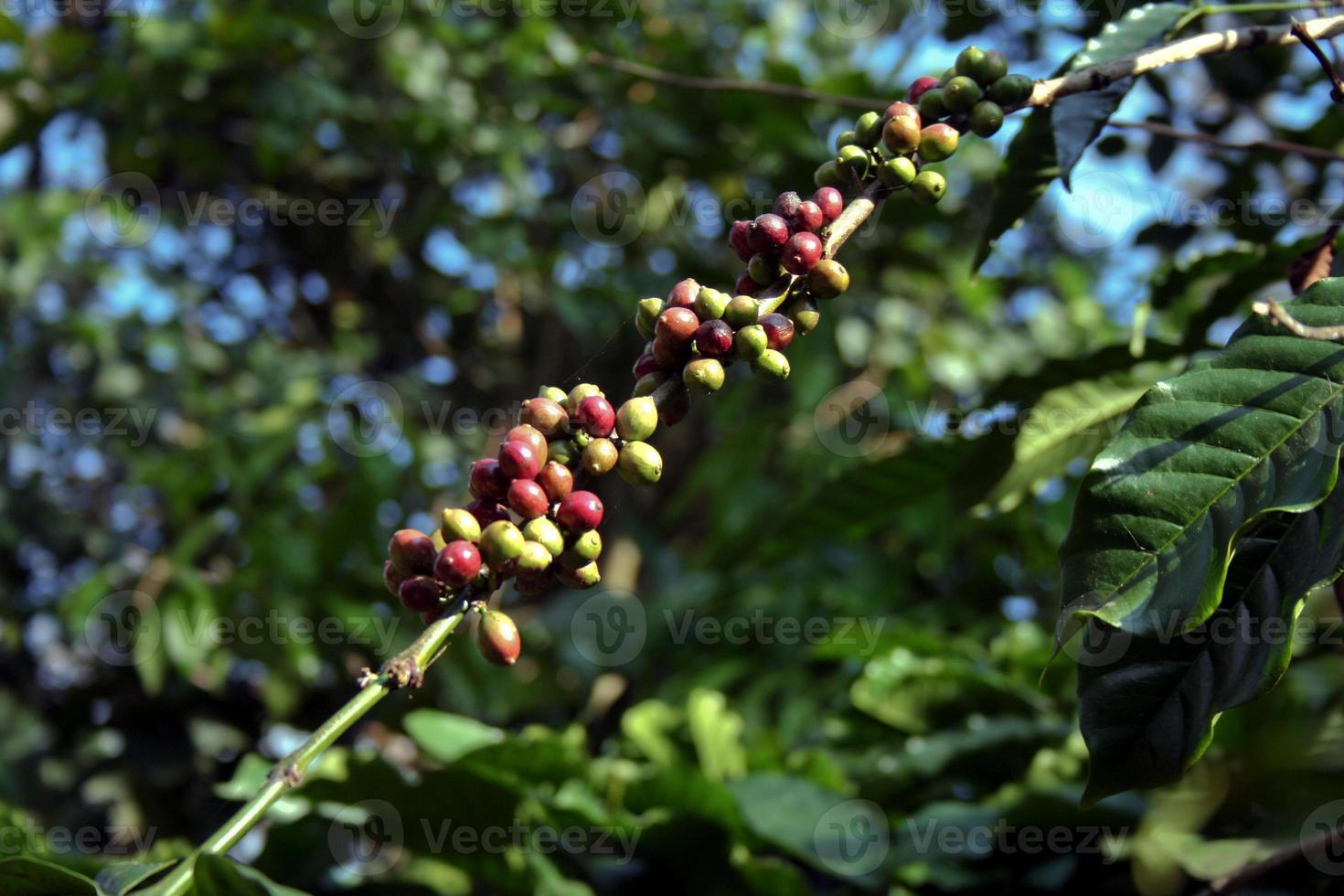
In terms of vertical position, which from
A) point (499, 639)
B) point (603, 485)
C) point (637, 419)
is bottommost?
point (603, 485)

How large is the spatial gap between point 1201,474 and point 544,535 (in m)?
0.43

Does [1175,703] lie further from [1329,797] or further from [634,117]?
[634,117]

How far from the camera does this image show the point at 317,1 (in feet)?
10.0

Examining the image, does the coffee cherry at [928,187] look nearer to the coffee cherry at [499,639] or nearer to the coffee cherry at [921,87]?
the coffee cherry at [921,87]

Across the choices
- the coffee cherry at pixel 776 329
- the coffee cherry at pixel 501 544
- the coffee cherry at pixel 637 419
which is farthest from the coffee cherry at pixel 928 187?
the coffee cherry at pixel 501 544

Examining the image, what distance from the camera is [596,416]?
0.72 meters

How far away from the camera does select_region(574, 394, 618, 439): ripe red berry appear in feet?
2.35

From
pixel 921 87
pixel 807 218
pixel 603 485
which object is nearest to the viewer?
pixel 807 218

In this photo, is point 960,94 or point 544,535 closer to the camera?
point 544,535

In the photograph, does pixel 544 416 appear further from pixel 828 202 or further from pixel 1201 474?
pixel 1201 474

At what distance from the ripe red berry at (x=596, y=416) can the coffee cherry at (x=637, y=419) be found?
0.01 meters

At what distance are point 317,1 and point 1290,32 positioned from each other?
8.99 feet

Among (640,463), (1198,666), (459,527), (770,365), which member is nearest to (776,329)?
(770,365)

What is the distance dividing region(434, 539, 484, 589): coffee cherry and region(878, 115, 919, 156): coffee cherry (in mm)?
374
